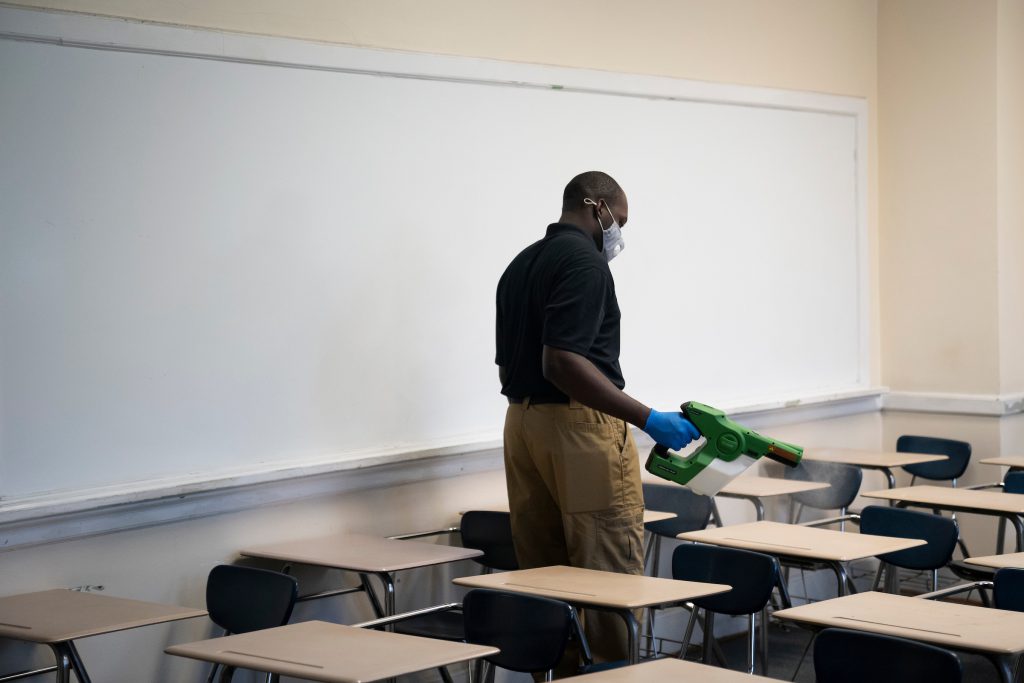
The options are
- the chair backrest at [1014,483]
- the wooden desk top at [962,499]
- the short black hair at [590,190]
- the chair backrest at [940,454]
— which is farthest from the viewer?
the chair backrest at [940,454]

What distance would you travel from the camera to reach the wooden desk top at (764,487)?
4.68 m

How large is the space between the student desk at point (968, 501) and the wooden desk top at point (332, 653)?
254 centimetres

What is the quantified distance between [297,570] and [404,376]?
791 mm

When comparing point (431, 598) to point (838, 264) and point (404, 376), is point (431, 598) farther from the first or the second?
point (838, 264)

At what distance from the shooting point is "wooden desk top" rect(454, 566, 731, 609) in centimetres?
280

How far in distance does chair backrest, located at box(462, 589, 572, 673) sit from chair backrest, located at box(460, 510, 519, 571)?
1.01 meters

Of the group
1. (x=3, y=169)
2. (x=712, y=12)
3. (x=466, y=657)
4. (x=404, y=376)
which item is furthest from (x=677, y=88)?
(x=466, y=657)

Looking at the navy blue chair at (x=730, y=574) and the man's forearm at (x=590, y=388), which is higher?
the man's forearm at (x=590, y=388)

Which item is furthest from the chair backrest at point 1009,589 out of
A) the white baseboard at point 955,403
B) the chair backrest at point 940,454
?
the white baseboard at point 955,403

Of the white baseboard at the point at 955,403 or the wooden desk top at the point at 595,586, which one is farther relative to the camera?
the white baseboard at the point at 955,403

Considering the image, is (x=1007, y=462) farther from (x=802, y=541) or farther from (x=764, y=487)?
(x=802, y=541)

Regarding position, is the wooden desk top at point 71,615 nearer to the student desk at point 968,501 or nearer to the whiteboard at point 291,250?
the whiteboard at point 291,250

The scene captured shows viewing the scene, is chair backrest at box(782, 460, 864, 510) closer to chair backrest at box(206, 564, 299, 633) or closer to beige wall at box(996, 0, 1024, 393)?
beige wall at box(996, 0, 1024, 393)

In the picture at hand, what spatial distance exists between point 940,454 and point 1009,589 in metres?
2.93
